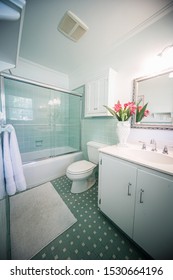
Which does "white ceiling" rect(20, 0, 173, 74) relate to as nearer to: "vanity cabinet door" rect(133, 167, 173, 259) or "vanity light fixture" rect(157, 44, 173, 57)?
"vanity light fixture" rect(157, 44, 173, 57)

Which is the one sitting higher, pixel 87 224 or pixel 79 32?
pixel 79 32

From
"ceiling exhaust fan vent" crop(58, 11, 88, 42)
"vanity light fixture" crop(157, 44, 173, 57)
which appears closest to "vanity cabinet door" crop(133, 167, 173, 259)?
"vanity light fixture" crop(157, 44, 173, 57)

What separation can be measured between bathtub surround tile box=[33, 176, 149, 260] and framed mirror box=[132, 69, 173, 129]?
1.24m

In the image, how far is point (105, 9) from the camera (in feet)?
3.49

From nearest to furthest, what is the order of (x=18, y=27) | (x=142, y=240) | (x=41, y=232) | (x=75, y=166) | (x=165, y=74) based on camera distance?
(x=18, y=27)
(x=142, y=240)
(x=41, y=232)
(x=165, y=74)
(x=75, y=166)

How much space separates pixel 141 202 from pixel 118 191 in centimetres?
22

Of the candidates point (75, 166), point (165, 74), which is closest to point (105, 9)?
point (165, 74)

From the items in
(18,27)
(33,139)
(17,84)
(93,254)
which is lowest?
(93,254)

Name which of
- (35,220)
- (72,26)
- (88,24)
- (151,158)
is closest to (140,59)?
(88,24)

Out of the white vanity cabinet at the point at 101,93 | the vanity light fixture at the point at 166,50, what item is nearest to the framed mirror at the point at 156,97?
the vanity light fixture at the point at 166,50

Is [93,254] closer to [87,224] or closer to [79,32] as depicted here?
[87,224]

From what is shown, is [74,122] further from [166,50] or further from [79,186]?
[166,50]

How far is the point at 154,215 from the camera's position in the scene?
2.54ft
